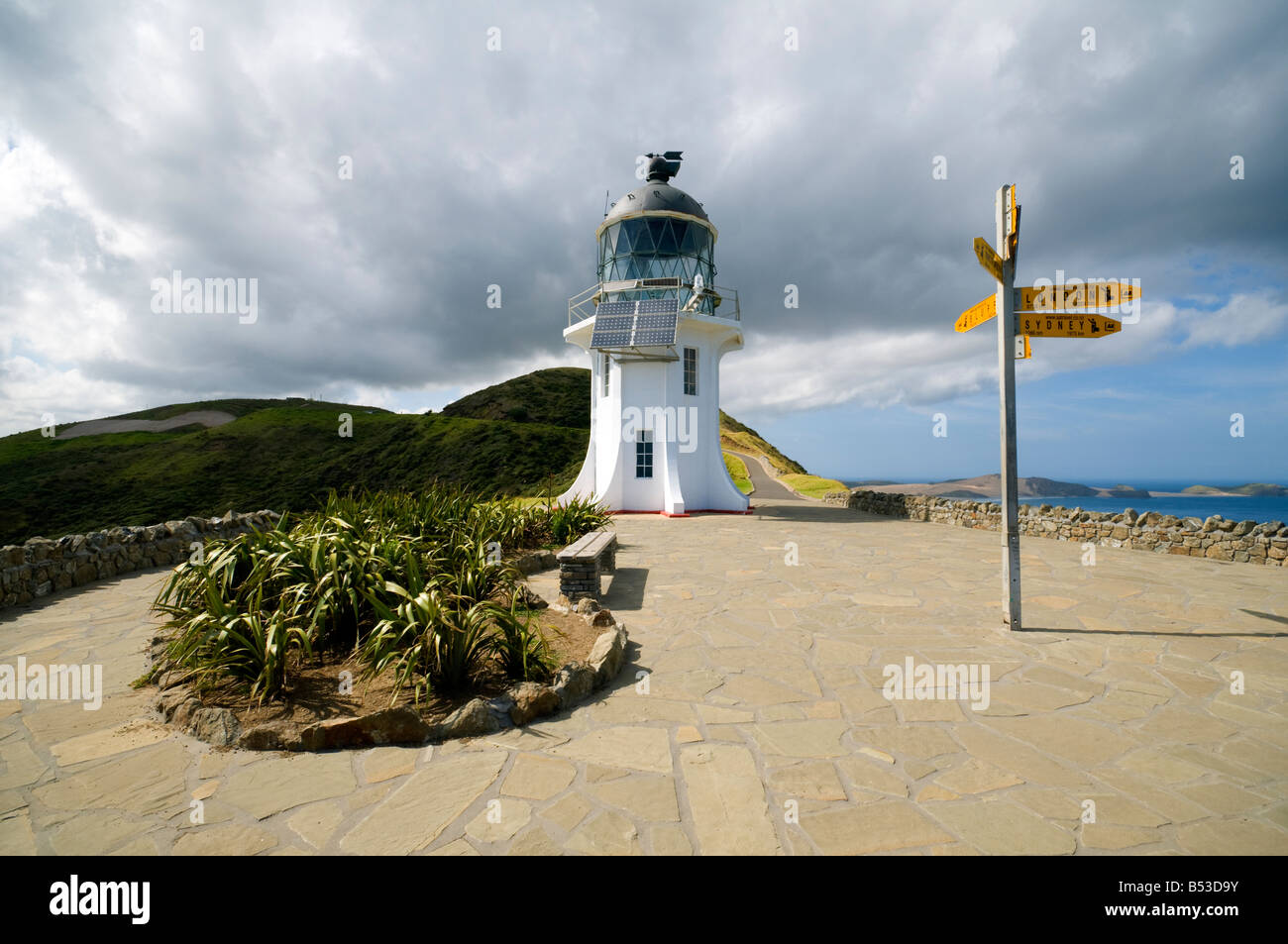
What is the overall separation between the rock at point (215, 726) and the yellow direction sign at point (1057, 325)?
6.97m

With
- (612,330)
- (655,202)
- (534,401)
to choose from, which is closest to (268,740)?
(612,330)

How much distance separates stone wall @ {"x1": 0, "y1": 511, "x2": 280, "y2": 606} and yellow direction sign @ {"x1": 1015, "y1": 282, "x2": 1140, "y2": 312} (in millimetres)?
7867

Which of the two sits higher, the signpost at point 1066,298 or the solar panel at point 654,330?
the solar panel at point 654,330

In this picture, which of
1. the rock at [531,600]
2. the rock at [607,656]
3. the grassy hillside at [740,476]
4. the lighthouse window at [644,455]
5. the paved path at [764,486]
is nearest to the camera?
the rock at [607,656]

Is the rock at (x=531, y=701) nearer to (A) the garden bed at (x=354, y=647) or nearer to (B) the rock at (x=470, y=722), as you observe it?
(A) the garden bed at (x=354, y=647)

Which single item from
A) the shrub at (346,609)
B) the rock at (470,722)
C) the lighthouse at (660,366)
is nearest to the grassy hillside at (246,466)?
the lighthouse at (660,366)

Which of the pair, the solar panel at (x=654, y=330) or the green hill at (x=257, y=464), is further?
the green hill at (x=257, y=464)

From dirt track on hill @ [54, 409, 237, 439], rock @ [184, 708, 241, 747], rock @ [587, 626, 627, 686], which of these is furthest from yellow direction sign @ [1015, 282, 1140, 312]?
dirt track on hill @ [54, 409, 237, 439]

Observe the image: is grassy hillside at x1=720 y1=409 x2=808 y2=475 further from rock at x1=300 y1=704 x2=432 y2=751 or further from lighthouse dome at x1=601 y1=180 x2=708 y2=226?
rock at x1=300 y1=704 x2=432 y2=751

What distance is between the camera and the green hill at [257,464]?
35431mm

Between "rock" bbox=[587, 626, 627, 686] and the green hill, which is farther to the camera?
the green hill

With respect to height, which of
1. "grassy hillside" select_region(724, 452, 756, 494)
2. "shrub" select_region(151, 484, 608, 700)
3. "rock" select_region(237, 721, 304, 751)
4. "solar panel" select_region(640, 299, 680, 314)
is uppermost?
"solar panel" select_region(640, 299, 680, 314)

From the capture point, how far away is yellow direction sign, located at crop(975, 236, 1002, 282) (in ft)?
17.5

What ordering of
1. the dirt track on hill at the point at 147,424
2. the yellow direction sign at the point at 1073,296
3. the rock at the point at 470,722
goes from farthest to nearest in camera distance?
the dirt track on hill at the point at 147,424 < the yellow direction sign at the point at 1073,296 < the rock at the point at 470,722
